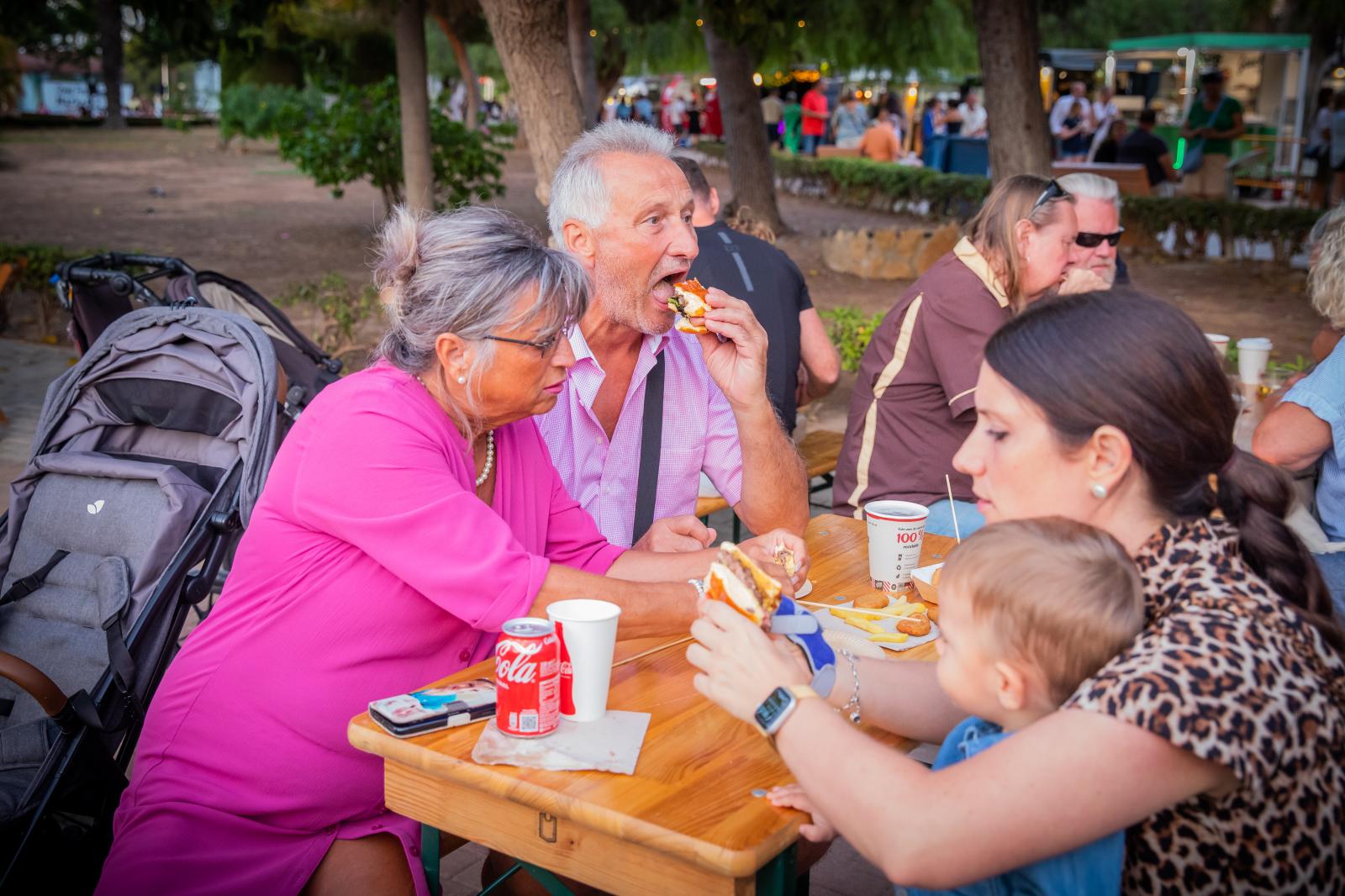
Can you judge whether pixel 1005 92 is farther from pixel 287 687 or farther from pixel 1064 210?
pixel 287 687

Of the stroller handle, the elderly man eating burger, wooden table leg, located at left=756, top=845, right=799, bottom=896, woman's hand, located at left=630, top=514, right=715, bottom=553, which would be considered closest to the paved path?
the stroller handle

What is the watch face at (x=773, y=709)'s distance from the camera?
188 cm

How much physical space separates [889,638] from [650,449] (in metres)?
1.10

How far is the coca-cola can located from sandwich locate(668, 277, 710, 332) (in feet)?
4.10

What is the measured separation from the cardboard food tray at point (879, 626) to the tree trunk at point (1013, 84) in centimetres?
840

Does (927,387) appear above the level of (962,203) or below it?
above

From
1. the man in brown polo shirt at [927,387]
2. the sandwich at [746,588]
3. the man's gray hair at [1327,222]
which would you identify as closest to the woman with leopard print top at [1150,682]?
the sandwich at [746,588]

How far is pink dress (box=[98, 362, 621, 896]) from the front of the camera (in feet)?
7.73

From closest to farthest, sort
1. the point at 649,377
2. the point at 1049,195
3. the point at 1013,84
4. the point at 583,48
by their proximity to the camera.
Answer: the point at 649,377 < the point at 1049,195 < the point at 1013,84 < the point at 583,48

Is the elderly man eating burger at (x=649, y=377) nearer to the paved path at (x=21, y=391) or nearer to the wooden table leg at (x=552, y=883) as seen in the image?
the wooden table leg at (x=552, y=883)

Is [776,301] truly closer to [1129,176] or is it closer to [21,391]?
[21,391]

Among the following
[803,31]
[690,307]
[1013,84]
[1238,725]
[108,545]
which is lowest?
[108,545]

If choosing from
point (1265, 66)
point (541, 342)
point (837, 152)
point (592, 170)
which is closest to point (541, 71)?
point (592, 170)

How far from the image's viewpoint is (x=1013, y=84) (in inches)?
412
